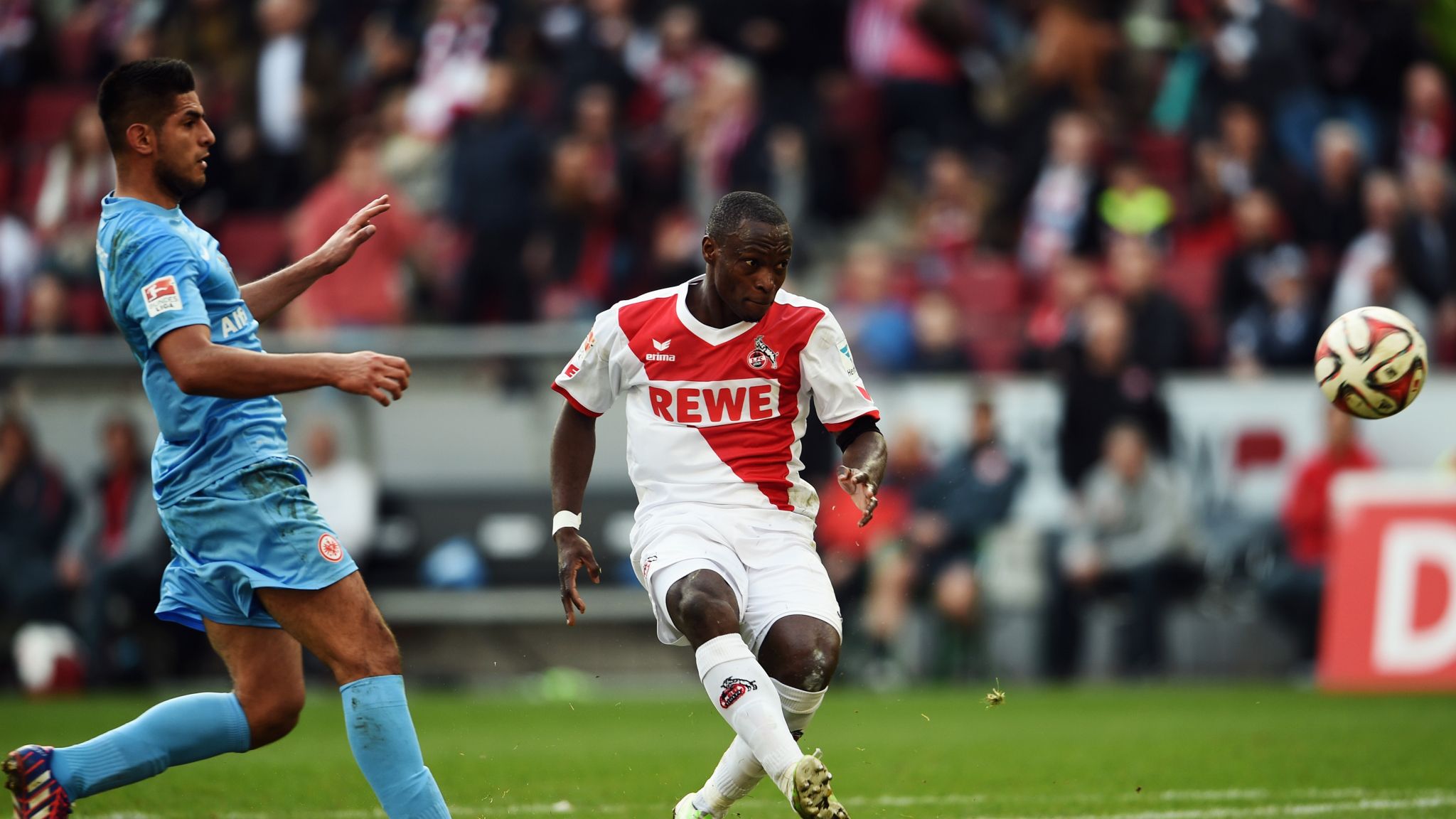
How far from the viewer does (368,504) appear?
15336 millimetres

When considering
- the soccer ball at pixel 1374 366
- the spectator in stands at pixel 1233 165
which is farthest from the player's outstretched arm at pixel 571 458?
the spectator in stands at pixel 1233 165

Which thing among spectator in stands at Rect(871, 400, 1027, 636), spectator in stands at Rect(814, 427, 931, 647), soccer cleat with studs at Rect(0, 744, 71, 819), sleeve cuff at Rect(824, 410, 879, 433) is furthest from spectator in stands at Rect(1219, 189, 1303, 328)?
soccer cleat with studs at Rect(0, 744, 71, 819)

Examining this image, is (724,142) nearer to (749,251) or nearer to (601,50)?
(601,50)

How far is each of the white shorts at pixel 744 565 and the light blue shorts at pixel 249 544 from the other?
1196 millimetres

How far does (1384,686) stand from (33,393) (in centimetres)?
1121

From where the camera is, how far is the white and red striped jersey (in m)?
7.04

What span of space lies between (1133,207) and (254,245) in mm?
8533

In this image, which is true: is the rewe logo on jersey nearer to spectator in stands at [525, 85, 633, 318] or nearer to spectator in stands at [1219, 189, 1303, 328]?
spectator in stands at [1219, 189, 1303, 328]

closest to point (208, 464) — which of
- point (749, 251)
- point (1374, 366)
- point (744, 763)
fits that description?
point (749, 251)

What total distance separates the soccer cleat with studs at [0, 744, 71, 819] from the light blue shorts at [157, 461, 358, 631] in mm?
657

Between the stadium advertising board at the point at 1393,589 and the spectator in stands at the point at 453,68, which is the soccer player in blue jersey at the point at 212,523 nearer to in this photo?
the stadium advertising board at the point at 1393,589

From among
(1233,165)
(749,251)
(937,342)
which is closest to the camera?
(749,251)

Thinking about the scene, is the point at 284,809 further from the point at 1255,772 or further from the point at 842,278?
the point at 842,278

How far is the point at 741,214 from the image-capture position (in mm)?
6723
